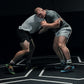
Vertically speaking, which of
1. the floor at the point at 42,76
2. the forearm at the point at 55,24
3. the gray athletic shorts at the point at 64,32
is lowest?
the floor at the point at 42,76

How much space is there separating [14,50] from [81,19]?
265 cm

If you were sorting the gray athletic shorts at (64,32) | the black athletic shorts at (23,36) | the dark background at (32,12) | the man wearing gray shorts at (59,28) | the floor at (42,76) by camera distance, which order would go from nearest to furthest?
the floor at (42,76) → the man wearing gray shorts at (59,28) → the gray athletic shorts at (64,32) → the black athletic shorts at (23,36) → the dark background at (32,12)

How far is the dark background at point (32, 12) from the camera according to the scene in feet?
28.3

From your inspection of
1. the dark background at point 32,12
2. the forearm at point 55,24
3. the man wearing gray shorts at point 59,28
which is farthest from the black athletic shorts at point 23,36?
the dark background at point 32,12

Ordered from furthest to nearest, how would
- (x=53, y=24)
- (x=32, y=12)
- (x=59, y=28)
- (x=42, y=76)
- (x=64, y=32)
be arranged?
(x=32, y=12) < (x=59, y=28) < (x=64, y=32) < (x=53, y=24) < (x=42, y=76)

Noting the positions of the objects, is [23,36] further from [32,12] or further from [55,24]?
[32,12]

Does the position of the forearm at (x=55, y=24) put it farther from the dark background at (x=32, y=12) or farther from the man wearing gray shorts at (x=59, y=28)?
the dark background at (x=32, y=12)

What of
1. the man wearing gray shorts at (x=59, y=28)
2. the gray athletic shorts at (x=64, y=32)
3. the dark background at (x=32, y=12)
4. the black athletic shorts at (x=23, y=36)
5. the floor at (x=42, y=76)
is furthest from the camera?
the dark background at (x=32, y=12)

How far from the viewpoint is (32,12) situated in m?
8.69

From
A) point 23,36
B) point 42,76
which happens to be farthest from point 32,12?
point 42,76

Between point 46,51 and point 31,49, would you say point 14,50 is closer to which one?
point 46,51

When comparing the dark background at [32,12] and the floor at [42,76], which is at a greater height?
the dark background at [32,12]

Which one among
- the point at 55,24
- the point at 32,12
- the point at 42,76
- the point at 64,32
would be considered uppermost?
the point at 32,12

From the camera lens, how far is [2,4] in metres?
8.69
